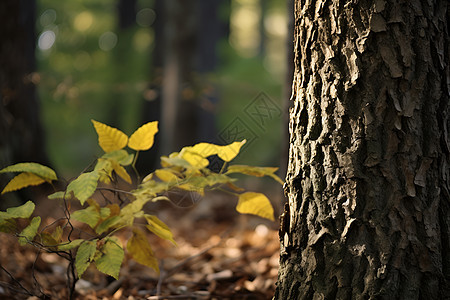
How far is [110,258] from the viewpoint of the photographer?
1.46 metres

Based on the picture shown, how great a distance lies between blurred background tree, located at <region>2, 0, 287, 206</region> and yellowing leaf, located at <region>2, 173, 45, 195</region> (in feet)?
9.61

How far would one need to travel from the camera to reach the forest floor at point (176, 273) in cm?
198

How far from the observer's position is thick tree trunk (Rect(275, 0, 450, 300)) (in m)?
A: 1.34

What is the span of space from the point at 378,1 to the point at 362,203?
0.66 meters

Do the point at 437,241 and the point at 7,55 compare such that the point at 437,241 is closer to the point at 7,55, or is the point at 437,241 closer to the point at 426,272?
the point at 426,272

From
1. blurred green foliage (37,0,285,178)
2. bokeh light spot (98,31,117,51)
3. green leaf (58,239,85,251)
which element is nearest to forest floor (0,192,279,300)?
green leaf (58,239,85,251)

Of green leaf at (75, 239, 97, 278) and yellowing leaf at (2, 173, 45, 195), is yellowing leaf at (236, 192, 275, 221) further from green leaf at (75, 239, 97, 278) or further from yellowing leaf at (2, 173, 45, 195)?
yellowing leaf at (2, 173, 45, 195)

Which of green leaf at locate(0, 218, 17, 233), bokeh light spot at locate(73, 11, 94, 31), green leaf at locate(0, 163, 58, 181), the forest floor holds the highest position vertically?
bokeh light spot at locate(73, 11, 94, 31)

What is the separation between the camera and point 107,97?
498 inches

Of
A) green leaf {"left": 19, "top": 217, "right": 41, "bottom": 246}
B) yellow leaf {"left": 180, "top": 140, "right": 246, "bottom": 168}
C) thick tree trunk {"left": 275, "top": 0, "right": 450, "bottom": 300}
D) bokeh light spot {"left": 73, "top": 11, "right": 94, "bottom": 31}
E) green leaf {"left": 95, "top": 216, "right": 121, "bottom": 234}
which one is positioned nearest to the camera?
thick tree trunk {"left": 275, "top": 0, "right": 450, "bottom": 300}

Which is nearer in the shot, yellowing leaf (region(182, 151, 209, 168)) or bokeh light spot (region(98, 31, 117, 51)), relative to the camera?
yellowing leaf (region(182, 151, 209, 168))

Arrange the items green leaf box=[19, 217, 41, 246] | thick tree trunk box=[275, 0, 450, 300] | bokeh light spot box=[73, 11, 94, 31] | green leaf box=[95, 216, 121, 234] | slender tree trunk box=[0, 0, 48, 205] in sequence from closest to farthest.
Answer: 1. thick tree trunk box=[275, 0, 450, 300]
2. green leaf box=[19, 217, 41, 246]
3. green leaf box=[95, 216, 121, 234]
4. slender tree trunk box=[0, 0, 48, 205]
5. bokeh light spot box=[73, 11, 94, 31]

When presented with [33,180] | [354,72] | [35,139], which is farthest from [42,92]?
[354,72]

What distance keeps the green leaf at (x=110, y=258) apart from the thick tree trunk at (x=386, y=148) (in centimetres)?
72
